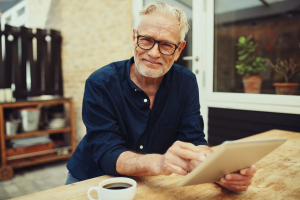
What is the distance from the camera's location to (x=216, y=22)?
263 cm

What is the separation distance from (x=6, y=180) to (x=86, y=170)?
2.49 metres

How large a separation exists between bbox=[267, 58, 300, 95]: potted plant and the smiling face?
140cm

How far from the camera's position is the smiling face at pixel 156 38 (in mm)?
1231

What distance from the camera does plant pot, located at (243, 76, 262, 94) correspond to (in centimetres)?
241

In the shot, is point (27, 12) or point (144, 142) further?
point (27, 12)

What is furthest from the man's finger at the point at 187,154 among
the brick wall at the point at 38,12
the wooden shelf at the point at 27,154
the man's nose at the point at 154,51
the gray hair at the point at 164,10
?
the brick wall at the point at 38,12

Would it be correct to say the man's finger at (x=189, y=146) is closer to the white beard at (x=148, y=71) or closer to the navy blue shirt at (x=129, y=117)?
the navy blue shirt at (x=129, y=117)

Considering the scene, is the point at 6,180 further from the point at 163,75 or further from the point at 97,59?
the point at 163,75

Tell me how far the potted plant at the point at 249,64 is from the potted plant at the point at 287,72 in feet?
0.49

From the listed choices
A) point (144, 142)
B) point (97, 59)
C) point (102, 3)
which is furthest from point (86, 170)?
point (102, 3)

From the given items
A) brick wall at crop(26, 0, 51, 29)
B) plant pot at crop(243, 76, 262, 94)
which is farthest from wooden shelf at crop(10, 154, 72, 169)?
plant pot at crop(243, 76, 262, 94)

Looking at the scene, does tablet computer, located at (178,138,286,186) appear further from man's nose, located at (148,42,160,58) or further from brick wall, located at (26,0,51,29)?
brick wall, located at (26,0,51,29)

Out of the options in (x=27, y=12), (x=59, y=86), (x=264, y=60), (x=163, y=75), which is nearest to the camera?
(x=163, y=75)

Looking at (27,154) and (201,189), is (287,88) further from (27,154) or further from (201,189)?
(27,154)
